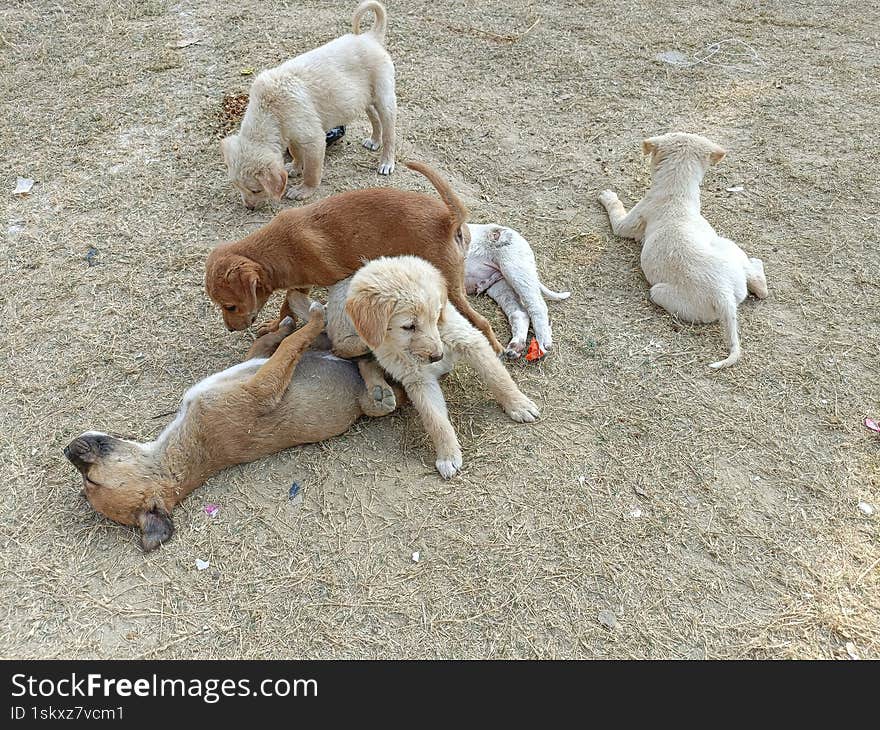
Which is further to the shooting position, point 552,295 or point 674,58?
point 674,58

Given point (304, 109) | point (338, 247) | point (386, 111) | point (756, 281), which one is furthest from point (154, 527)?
point (756, 281)

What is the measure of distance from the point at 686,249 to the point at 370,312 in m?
2.48

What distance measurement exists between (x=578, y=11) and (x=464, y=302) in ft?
19.9

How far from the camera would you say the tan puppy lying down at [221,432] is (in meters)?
3.66

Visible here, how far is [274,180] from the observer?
5.45 m

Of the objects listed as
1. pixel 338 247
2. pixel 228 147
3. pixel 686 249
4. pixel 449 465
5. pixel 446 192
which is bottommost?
pixel 449 465

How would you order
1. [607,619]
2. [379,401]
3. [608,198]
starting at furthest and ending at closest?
1. [608,198]
2. [379,401]
3. [607,619]

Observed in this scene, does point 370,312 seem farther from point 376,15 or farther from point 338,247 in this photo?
point 376,15

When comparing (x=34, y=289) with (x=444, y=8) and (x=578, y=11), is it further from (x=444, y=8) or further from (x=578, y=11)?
(x=578, y=11)

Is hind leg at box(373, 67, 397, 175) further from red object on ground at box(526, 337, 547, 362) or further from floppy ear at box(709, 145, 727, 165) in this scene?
floppy ear at box(709, 145, 727, 165)

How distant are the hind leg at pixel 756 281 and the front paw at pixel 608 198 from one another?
1339 mm

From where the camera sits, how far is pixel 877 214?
18.4ft

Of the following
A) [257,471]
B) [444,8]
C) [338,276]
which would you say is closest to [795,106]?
[444,8]

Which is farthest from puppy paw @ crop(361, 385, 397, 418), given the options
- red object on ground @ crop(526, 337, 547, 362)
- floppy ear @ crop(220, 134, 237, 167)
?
floppy ear @ crop(220, 134, 237, 167)
